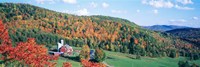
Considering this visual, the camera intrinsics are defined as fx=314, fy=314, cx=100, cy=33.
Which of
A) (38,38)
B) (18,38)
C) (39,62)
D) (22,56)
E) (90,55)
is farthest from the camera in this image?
(38,38)

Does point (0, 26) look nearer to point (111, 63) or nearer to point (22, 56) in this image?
point (22, 56)

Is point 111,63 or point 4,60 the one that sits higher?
point 4,60

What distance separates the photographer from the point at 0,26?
5766 centimetres

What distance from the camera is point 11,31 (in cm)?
18075

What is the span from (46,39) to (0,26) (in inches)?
5303

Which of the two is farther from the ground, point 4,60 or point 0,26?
point 0,26

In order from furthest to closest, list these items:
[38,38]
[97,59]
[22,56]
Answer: [38,38], [97,59], [22,56]

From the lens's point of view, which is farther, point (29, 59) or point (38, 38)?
point (38, 38)

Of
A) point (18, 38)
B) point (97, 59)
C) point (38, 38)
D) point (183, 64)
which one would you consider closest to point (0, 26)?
point (97, 59)

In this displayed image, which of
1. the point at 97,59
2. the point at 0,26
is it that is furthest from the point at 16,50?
the point at 97,59

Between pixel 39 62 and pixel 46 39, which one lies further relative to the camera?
pixel 46 39

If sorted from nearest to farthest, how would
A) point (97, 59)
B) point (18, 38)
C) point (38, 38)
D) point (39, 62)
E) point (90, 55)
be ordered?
point (39, 62) < point (97, 59) < point (90, 55) < point (18, 38) < point (38, 38)

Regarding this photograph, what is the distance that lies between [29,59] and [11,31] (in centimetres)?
13437

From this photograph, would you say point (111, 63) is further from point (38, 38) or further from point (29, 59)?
point (29, 59)
